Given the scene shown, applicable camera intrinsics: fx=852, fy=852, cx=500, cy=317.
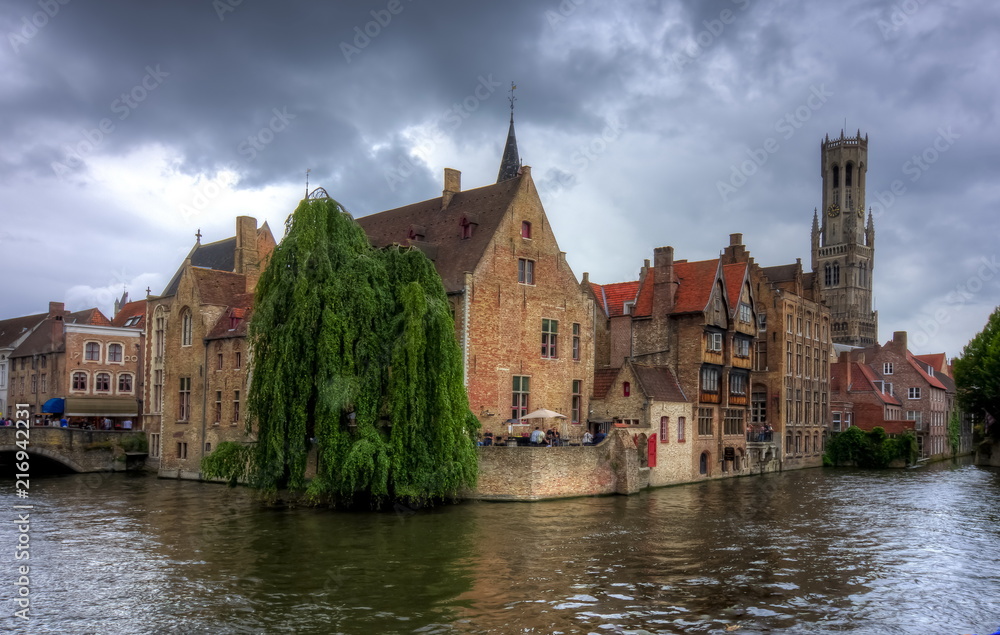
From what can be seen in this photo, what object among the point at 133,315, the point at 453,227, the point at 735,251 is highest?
the point at 735,251

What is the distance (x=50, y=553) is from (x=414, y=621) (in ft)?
39.4

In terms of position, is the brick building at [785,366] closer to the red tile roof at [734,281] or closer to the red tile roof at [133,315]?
the red tile roof at [734,281]

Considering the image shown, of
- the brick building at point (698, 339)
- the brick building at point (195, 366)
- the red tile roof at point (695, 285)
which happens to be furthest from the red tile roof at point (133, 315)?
the red tile roof at point (695, 285)

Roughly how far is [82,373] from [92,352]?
5.01 ft

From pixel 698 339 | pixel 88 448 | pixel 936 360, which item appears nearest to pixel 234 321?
pixel 88 448

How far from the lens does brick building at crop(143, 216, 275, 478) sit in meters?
42.1

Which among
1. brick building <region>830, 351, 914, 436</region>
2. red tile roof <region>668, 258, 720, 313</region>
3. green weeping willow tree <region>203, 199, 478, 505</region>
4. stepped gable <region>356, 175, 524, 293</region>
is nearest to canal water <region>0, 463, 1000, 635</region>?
green weeping willow tree <region>203, 199, 478, 505</region>

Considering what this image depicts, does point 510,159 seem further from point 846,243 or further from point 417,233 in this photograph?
point 846,243

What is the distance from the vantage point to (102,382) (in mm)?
57156

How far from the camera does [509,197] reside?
39906 millimetres

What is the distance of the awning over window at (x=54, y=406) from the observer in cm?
5419

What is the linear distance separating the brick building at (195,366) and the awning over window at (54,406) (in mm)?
9126

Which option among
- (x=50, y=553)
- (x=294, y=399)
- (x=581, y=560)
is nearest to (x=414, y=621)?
(x=581, y=560)

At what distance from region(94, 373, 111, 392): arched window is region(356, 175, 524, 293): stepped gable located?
23.8 meters
